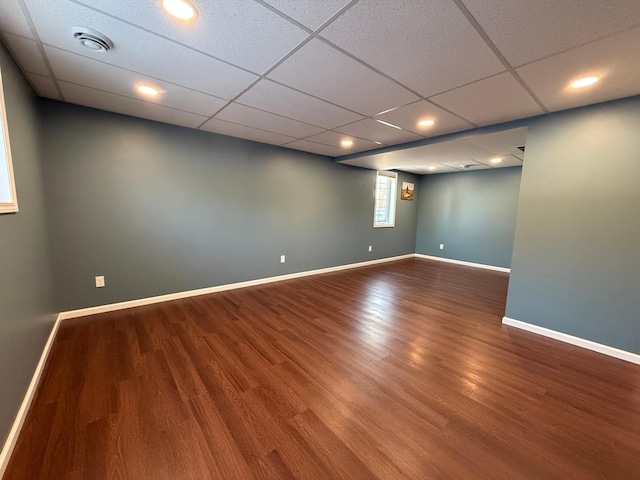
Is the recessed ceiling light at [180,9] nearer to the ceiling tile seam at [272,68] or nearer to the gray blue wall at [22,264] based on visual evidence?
the ceiling tile seam at [272,68]

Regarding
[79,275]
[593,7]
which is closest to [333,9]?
[593,7]

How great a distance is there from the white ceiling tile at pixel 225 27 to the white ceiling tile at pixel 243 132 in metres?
1.56

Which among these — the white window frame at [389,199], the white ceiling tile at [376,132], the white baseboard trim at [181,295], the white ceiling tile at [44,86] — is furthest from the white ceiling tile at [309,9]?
the white window frame at [389,199]

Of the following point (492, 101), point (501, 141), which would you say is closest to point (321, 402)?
point (492, 101)

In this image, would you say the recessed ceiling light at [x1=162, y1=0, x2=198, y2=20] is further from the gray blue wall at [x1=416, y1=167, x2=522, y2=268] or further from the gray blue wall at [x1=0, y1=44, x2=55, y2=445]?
the gray blue wall at [x1=416, y1=167, x2=522, y2=268]

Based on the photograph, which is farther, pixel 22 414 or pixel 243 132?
pixel 243 132

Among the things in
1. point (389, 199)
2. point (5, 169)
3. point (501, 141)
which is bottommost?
point (5, 169)

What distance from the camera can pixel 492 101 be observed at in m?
2.30

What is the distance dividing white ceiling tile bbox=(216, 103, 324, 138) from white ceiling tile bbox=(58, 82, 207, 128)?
41 cm

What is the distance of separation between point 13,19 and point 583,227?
4649 mm

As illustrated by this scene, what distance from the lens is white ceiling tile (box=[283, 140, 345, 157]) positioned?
403 centimetres

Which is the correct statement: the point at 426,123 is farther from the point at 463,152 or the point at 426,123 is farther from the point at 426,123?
the point at 463,152

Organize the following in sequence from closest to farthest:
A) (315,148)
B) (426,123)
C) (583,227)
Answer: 1. (583,227)
2. (426,123)
3. (315,148)

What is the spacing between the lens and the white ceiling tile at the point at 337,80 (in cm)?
169
